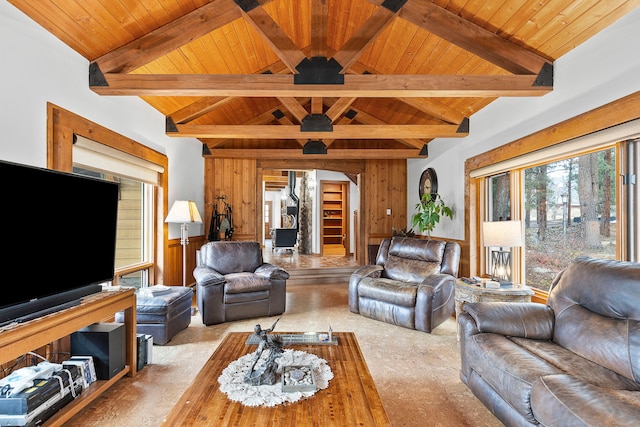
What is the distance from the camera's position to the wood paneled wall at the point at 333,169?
6281 mm

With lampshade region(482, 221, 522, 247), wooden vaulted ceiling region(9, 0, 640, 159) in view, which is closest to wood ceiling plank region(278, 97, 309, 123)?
wooden vaulted ceiling region(9, 0, 640, 159)

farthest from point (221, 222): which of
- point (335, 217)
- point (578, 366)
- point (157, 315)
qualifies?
point (578, 366)

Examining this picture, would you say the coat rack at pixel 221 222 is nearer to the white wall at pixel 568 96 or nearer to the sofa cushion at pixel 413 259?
the sofa cushion at pixel 413 259

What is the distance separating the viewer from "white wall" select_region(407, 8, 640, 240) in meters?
2.21

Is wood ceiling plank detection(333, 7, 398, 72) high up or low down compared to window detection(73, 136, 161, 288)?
up

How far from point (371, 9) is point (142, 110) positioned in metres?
2.86

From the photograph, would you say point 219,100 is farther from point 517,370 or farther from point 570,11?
point 517,370

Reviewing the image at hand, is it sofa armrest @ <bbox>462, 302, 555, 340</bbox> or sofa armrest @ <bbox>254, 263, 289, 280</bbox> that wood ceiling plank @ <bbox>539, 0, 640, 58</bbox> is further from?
sofa armrest @ <bbox>254, 263, 289, 280</bbox>

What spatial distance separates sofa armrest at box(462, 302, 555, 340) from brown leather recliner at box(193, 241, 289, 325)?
7.66 ft

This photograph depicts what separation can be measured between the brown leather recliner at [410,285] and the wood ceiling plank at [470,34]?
2.04m

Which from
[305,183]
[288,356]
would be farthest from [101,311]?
[305,183]

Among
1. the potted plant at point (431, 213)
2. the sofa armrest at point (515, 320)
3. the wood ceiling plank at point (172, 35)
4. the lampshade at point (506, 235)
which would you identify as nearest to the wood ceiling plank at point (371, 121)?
the potted plant at point (431, 213)

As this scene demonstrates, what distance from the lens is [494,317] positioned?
217cm

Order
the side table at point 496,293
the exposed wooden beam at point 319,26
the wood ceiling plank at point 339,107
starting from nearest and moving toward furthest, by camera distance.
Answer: the side table at point 496,293
the exposed wooden beam at point 319,26
the wood ceiling plank at point 339,107
